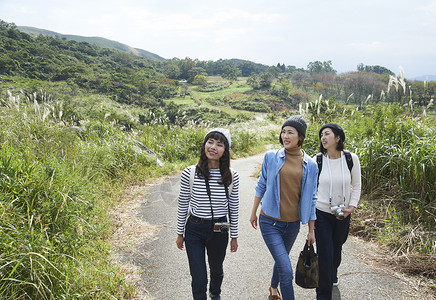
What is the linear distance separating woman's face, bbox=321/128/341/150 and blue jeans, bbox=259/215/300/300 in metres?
0.83

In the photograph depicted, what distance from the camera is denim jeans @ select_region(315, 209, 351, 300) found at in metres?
2.43

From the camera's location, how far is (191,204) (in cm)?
224

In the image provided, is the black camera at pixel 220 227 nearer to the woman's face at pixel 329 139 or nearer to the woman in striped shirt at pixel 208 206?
the woman in striped shirt at pixel 208 206

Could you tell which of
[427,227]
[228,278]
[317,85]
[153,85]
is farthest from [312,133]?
[317,85]

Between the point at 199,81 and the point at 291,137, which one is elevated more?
the point at 199,81

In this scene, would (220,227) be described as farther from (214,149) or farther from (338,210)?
(338,210)

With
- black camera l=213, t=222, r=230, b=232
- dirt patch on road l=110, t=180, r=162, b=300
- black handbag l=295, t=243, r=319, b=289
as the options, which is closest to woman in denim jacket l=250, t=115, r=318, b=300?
black handbag l=295, t=243, r=319, b=289

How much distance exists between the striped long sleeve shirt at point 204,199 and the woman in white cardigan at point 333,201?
92cm

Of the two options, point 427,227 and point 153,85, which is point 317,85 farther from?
point 427,227

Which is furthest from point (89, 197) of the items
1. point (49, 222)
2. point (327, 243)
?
point (327, 243)

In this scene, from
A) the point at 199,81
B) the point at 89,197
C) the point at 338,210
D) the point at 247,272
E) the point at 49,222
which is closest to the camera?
the point at 338,210

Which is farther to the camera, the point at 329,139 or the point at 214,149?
the point at 329,139

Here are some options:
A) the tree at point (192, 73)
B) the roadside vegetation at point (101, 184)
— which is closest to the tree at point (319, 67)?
the tree at point (192, 73)

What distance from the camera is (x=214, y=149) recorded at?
2.16 m
